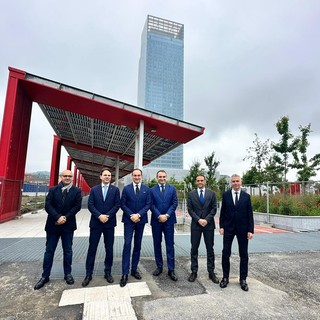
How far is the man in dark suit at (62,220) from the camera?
3.34m

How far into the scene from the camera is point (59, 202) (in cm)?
347

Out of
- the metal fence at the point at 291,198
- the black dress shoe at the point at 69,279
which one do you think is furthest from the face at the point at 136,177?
the metal fence at the point at 291,198

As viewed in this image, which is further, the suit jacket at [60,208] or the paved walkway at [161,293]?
the suit jacket at [60,208]

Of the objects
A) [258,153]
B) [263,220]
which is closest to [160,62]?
[258,153]

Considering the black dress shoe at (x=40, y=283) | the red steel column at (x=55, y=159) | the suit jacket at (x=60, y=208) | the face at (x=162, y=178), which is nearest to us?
the black dress shoe at (x=40, y=283)

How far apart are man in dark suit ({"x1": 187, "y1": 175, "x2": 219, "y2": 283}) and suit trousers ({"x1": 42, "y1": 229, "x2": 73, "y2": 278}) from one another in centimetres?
190

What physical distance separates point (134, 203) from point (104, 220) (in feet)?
1.82

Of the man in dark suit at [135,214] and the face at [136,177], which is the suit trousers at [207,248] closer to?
the man in dark suit at [135,214]

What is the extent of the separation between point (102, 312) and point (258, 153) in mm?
17785

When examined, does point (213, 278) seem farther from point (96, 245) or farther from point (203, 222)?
point (96, 245)

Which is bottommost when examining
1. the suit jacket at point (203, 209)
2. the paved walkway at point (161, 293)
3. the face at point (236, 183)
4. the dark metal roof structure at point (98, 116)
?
the paved walkway at point (161, 293)

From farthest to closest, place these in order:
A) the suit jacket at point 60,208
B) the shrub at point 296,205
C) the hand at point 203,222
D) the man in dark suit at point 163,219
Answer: the shrub at point 296,205
the man in dark suit at point 163,219
the hand at point 203,222
the suit jacket at point 60,208

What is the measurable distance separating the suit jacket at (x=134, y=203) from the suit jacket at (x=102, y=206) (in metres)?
0.13

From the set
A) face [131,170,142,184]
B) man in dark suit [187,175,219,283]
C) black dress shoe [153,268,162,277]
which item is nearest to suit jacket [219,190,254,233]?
man in dark suit [187,175,219,283]
